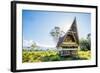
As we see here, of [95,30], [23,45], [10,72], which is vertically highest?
[95,30]

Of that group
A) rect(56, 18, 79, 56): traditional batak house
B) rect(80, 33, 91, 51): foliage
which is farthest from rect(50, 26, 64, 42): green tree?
rect(80, 33, 91, 51): foliage

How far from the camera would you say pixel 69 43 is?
4.94 ft

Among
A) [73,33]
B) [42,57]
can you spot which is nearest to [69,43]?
[73,33]

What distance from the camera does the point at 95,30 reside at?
1.58 metres

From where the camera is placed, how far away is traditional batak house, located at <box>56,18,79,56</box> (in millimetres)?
1484

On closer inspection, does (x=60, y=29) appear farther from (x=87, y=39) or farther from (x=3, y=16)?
(x=3, y=16)

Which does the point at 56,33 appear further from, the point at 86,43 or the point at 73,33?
the point at 86,43

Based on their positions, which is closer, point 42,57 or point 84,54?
point 42,57

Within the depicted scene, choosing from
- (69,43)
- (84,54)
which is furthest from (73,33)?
(84,54)

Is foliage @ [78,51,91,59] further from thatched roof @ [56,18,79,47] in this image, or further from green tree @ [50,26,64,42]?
green tree @ [50,26,64,42]

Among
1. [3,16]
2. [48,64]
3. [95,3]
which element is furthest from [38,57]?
[95,3]


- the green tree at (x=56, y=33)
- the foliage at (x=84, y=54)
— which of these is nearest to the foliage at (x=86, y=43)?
the foliage at (x=84, y=54)

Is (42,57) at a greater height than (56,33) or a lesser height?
lesser

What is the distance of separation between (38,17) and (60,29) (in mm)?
174
